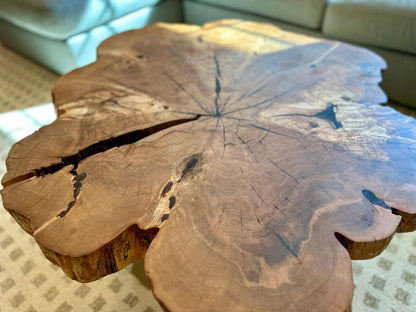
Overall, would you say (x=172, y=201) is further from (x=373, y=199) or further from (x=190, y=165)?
(x=373, y=199)

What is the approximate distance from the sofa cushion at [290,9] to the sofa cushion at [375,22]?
0.19 ft

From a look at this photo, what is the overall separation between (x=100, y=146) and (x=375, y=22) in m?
1.54

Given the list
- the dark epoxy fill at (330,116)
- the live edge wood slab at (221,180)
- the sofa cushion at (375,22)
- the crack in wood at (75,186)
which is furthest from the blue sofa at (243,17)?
the crack in wood at (75,186)

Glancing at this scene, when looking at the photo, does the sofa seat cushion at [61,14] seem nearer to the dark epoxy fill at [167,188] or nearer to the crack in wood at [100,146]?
the crack in wood at [100,146]

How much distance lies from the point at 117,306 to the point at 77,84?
769 millimetres

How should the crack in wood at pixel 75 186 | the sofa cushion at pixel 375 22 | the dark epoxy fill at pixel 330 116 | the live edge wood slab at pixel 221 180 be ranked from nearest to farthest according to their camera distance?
the live edge wood slab at pixel 221 180 < the crack in wood at pixel 75 186 < the dark epoxy fill at pixel 330 116 < the sofa cushion at pixel 375 22

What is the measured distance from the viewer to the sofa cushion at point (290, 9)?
183 cm

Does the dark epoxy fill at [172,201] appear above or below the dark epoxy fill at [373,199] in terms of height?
above

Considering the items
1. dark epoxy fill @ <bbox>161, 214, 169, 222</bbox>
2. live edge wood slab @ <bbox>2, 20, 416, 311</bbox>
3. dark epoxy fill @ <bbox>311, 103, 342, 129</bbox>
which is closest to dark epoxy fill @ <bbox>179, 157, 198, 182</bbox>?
live edge wood slab @ <bbox>2, 20, 416, 311</bbox>

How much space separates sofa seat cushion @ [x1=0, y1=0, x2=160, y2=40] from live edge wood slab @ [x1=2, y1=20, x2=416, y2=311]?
864mm

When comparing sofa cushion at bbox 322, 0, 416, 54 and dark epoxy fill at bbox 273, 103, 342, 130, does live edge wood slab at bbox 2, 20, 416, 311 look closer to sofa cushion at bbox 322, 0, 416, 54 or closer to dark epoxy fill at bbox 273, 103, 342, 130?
dark epoxy fill at bbox 273, 103, 342, 130

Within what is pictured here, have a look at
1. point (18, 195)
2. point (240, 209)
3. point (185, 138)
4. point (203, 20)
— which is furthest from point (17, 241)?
point (203, 20)

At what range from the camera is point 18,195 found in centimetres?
77

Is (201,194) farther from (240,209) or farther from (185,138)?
(185,138)
